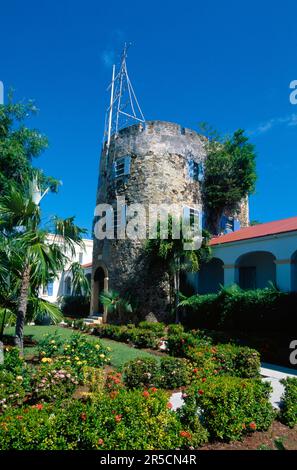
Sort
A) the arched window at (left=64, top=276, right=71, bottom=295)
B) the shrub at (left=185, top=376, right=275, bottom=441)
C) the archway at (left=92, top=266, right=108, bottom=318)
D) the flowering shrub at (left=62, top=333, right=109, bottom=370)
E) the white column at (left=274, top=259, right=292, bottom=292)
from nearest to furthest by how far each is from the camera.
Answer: the shrub at (left=185, top=376, right=275, bottom=441) < the flowering shrub at (left=62, top=333, right=109, bottom=370) < the white column at (left=274, top=259, right=292, bottom=292) < the archway at (left=92, top=266, right=108, bottom=318) < the arched window at (left=64, top=276, right=71, bottom=295)

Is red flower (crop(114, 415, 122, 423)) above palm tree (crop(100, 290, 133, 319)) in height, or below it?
below

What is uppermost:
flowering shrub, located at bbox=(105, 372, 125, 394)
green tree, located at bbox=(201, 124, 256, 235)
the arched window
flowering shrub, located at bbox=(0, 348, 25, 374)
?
green tree, located at bbox=(201, 124, 256, 235)

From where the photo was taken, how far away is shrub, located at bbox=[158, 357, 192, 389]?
772cm

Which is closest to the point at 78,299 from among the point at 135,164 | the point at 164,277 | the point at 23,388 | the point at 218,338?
the point at 164,277

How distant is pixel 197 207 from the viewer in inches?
864

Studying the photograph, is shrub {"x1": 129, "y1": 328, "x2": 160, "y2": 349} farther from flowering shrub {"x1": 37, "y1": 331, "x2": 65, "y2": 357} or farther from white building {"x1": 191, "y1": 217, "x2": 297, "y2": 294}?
white building {"x1": 191, "y1": 217, "x2": 297, "y2": 294}

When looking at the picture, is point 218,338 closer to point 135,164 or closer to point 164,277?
point 164,277

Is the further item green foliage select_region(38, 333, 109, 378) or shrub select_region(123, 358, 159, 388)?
green foliage select_region(38, 333, 109, 378)

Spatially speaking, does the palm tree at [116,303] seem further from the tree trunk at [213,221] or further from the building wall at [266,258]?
the tree trunk at [213,221]

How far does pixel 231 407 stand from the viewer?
529 cm

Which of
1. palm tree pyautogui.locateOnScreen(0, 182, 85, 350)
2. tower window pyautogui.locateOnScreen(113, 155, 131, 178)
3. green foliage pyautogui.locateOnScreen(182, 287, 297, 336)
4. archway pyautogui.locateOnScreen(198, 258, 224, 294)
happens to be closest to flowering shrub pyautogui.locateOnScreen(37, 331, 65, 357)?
palm tree pyautogui.locateOnScreen(0, 182, 85, 350)

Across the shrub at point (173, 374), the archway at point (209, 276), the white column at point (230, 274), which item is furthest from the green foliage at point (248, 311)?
the shrub at point (173, 374)

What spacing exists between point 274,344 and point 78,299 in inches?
757

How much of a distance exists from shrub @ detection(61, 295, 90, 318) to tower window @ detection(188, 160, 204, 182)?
40.5ft
